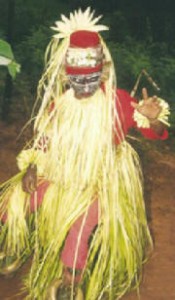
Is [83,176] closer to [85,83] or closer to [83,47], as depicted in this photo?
[85,83]

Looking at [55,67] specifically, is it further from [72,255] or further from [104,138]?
[72,255]

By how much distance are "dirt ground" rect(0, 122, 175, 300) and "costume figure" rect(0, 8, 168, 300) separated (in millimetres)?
166

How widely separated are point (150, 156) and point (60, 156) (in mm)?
2527

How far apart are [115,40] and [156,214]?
5.03 m

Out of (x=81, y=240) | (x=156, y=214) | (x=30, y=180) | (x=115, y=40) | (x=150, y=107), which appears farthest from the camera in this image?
(x=115, y=40)

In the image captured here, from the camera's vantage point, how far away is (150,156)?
16.7 ft

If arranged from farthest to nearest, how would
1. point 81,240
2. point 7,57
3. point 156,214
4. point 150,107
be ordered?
1. point 156,214
2. point 81,240
3. point 150,107
4. point 7,57

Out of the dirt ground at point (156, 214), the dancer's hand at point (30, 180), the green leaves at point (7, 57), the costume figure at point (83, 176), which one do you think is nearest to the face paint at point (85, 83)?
the costume figure at point (83, 176)

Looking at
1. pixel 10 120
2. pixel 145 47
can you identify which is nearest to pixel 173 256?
pixel 10 120

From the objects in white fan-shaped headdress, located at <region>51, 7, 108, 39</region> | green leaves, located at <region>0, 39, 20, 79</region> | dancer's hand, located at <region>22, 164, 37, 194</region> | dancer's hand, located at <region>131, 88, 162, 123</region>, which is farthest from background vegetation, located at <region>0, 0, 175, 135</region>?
green leaves, located at <region>0, 39, 20, 79</region>

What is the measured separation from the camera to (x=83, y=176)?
2641 mm

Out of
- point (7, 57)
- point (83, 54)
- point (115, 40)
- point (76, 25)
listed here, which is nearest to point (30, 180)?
point (83, 54)

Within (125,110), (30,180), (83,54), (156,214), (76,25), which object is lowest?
(156,214)

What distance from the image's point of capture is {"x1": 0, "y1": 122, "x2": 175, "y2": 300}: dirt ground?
2.96 meters
